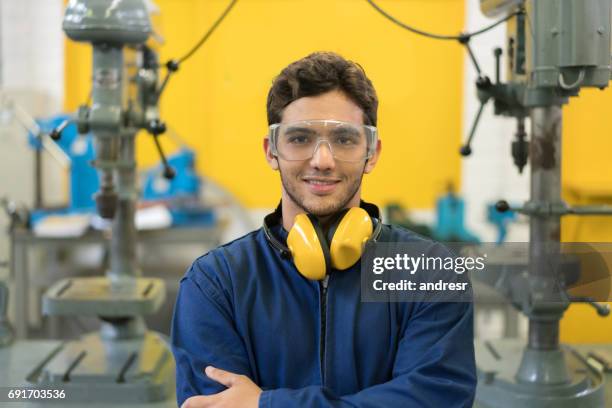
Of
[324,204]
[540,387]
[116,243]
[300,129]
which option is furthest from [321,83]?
[116,243]

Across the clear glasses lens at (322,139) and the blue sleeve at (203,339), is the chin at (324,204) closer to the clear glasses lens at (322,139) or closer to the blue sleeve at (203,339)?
the clear glasses lens at (322,139)

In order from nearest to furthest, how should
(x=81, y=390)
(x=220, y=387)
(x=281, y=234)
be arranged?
(x=220, y=387)
(x=281, y=234)
(x=81, y=390)

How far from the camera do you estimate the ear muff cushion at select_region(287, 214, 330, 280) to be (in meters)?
1.03

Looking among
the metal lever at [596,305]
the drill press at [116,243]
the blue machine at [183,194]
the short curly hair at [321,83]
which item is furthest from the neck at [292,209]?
the blue machine at [183,194]

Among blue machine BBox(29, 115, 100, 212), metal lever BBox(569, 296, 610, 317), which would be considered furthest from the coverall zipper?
blue machine BBox(29, 115, 100, 212)

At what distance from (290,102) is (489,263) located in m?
0.43

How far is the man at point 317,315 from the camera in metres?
1.04

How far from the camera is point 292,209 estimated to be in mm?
1110

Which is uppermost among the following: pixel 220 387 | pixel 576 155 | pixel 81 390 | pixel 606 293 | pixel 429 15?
pixel 429 15

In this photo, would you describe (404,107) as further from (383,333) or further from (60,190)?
(383,333)

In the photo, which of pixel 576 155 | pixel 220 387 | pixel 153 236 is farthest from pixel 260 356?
pixel 153 236

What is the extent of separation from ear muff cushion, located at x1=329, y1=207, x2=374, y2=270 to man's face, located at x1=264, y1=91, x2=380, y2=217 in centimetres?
3

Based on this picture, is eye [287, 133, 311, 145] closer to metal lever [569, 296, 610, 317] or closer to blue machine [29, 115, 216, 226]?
metal lever [569, 296, 610, 317]

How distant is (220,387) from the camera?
103cm
